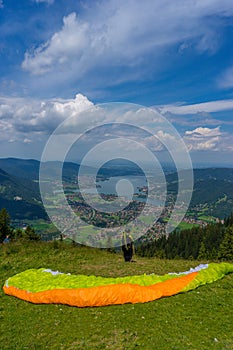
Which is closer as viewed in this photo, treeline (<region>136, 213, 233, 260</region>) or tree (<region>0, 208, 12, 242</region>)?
tree (<region>0, 208, 12, 242</region>)

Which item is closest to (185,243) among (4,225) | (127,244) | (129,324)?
(4,225)

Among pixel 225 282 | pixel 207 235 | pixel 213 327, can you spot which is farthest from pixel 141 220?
pixel 207 235

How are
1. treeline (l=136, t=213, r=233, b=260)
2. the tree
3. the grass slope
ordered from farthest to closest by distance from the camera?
treeline (l=136, t=213, r=233, b=260) → the tree → the grass slope

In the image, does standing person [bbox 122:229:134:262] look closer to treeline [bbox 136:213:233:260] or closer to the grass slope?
the grass slope

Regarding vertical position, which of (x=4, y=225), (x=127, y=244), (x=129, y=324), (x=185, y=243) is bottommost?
(x=185, y=243)

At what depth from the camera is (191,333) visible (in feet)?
26.9

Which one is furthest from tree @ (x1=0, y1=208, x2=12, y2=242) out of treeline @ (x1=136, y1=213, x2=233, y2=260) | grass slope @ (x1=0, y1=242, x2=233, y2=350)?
treeline @ (x1=136, y1=213, x2=233, y2=260)

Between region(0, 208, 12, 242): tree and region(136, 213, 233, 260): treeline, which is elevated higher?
region(0, 208, 12, 242): tree

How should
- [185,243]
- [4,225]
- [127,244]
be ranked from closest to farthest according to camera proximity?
[127,244], [4,225], [185,243]

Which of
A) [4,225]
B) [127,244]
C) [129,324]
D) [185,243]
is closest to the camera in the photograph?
[129,324]

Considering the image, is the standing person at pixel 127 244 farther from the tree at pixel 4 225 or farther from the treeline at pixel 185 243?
the treeline at pixel 185 243

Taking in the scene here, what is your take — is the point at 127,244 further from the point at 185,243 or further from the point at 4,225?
the point at 185,243

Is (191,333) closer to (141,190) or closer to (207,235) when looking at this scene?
(141,190)

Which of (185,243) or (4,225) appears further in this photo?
(185,243)
